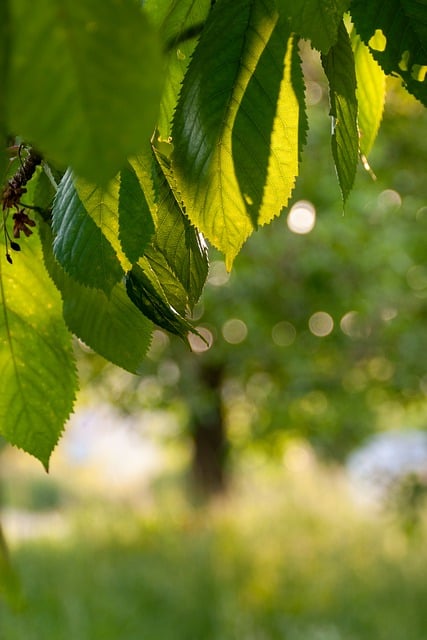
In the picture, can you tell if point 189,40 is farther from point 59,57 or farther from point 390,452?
point 390,452

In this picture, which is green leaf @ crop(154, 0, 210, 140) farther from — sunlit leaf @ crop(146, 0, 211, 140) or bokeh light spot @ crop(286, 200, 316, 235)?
bokeh light spot @ crop(286, 200, 316, 235)

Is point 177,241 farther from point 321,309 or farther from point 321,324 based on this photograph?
point 321,324

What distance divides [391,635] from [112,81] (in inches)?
203

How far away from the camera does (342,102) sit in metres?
0.47

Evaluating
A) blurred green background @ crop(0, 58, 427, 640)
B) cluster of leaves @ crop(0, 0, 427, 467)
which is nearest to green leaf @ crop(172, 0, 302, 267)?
cluster of leaves @ crop(0, 0, 427, 467)

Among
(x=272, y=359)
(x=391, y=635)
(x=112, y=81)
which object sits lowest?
(x=391, y=635)

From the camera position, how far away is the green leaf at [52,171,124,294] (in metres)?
0.41

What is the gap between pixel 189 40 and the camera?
50 cm

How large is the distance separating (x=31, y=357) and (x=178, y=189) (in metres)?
0.14

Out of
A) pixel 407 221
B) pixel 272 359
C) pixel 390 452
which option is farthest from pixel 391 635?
pixel 390 452

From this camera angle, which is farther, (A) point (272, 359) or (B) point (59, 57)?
(A) point (272, 359)

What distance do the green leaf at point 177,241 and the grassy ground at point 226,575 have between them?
14.7 feet

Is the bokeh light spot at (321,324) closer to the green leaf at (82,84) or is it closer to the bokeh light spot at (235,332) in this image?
the bokeh light spot at (235,332)

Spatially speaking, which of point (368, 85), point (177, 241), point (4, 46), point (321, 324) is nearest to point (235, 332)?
point (321, 324)
